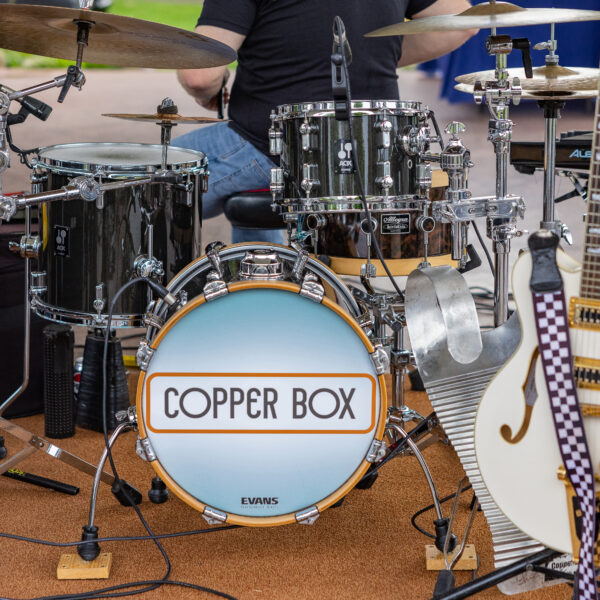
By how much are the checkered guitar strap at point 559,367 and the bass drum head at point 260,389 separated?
0.55 meters

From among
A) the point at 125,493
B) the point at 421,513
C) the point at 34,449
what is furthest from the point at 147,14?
the point at 421,513

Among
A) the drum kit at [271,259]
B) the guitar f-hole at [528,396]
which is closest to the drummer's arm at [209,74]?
the drum kit at [271,259]


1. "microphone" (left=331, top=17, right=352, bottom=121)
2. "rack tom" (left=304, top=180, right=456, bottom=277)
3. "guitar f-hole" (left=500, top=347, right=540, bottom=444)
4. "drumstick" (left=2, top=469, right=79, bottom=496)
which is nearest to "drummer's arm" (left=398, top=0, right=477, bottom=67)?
"rack tom" (left=304, top=180, right=456, bottom=277)

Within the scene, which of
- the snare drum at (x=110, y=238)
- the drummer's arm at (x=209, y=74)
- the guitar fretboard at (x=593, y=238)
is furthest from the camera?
the drummer's arm at (x=209, y=74)

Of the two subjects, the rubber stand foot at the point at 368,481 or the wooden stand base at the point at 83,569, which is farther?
the rubber stand foot at the point at 368,481

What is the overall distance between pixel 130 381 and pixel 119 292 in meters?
1.18

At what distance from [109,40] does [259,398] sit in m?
0.90

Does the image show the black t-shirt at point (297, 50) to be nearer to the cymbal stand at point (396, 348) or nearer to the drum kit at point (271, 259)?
the drum kit at point (271, 259)

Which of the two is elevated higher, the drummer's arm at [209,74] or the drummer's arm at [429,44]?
the drummer's arm at [429,44]

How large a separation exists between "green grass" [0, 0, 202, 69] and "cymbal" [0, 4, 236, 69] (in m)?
14.0

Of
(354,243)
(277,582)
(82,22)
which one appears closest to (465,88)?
(354,243)

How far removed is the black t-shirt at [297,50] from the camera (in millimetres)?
2824

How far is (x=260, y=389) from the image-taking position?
6.36 ft

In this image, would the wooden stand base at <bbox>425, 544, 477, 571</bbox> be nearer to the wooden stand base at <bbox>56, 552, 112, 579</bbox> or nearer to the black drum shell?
the wooden stand base at <bbox>56, 552, 112, 579</bbox>
